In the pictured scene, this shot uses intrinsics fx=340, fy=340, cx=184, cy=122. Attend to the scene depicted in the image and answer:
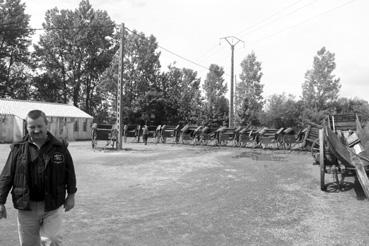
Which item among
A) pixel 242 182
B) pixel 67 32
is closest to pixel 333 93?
pixel 67 32

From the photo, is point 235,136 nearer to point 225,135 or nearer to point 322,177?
point 225,135

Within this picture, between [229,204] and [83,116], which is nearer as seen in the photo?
[229,204]

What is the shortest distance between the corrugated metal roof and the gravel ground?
22.8 m

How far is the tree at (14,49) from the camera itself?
155 ft

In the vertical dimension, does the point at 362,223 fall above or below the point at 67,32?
below

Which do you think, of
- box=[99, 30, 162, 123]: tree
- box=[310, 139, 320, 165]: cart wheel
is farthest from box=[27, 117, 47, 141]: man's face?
box=[99, 30, 162, 123]: tree

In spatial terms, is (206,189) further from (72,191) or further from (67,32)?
(67,32)

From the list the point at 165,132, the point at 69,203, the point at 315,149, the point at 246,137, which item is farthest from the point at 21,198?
the point at 165,132

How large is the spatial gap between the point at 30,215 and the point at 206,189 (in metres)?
5.88

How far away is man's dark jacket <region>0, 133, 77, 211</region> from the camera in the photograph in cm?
332

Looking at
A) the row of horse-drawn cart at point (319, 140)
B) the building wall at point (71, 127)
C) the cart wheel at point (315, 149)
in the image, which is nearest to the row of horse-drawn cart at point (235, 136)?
the row of horse-drawn cart at point (319, 140)

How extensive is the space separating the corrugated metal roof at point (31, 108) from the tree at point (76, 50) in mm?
15327

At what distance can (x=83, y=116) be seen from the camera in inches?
1465

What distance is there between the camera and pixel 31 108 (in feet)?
112
